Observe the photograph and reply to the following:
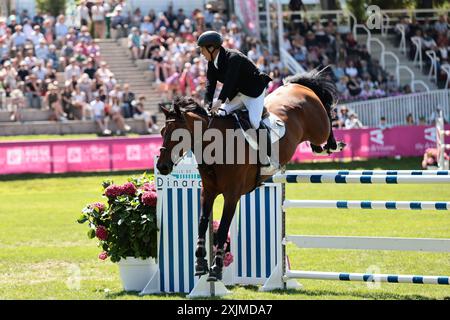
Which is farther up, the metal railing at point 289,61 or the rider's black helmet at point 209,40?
the rider's black helmet at point 209,40

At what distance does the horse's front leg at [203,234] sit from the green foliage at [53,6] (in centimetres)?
3373

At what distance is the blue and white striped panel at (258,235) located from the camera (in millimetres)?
10016

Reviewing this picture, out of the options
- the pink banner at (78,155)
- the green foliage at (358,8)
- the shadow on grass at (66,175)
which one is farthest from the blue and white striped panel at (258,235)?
the green foliage at (358,8)

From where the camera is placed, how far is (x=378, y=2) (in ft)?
122

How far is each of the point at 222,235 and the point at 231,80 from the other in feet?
5.36

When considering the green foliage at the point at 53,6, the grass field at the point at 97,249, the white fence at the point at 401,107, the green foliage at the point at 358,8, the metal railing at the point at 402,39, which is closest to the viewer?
the grass field at the point at 97,249

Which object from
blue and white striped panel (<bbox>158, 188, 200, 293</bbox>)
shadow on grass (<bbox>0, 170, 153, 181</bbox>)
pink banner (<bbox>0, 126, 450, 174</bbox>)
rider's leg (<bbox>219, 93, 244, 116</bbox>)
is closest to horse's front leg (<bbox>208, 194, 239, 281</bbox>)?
blue and white striped panel (<bbox>158, 188, 200, 293</bbox>)

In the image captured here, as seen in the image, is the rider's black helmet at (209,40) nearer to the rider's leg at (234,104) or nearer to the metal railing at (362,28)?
the rider's leg at (234,104)

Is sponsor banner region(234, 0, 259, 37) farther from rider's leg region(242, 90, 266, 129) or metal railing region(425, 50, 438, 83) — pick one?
rider's leg region(242, 90, 266, 129)

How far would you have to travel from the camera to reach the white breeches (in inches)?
383

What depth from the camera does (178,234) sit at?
9.80m

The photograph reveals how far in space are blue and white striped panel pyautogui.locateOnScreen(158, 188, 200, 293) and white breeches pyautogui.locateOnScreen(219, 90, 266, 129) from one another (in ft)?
3.04

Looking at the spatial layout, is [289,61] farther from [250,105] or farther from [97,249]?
[250,105]

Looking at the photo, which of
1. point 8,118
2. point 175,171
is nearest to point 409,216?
point 175,171
